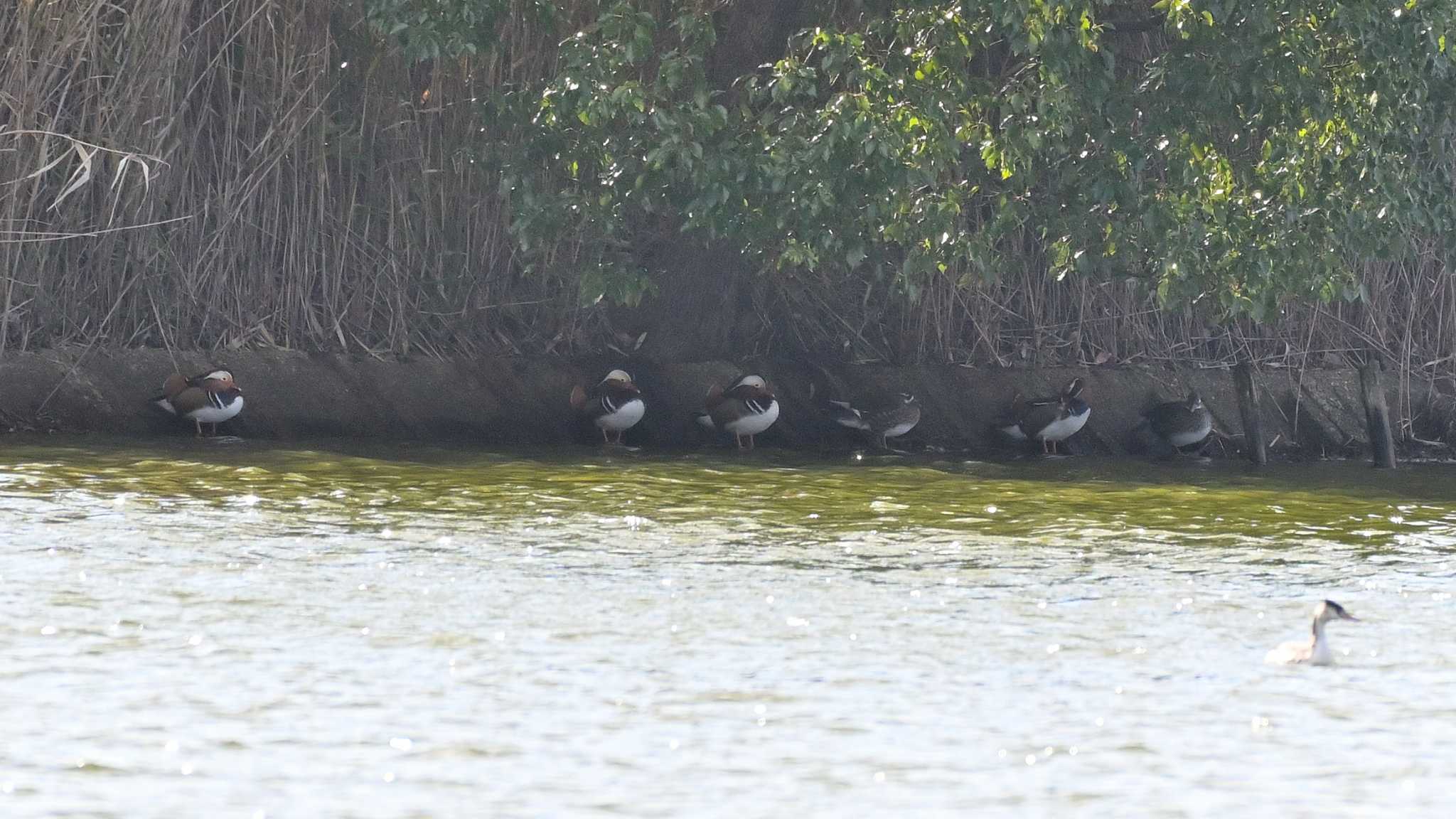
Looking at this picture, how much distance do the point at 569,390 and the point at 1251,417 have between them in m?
4.35

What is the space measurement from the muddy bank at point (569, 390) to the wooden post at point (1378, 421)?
62 cm

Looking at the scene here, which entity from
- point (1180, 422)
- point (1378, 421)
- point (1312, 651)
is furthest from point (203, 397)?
point (1312, 651)

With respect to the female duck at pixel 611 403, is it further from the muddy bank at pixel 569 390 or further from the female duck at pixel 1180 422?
the female duck at pixel 1180 422

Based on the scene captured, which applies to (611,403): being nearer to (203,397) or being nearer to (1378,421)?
(203,397)

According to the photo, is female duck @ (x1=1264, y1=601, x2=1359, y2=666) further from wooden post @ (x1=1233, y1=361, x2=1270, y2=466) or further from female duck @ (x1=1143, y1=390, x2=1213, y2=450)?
wooden post @ (x1=1233, y1=361, x2=1270, y2=466)

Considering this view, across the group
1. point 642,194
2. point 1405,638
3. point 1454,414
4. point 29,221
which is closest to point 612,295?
point 642,194

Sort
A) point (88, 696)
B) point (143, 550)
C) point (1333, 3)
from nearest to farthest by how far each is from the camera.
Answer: point (88, 696) → point (143, 550) → point (1333, 3)

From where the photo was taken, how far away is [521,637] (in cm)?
652

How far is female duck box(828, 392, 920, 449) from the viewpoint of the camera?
12.8 meters

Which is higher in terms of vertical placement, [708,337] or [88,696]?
[708,337]

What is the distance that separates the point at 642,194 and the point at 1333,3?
157 inches

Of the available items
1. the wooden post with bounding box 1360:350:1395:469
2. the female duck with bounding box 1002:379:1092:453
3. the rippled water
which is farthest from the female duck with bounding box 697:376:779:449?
the wooden post with bounding box 1360:350:1395:469

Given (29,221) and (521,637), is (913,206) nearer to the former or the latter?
(29,221)

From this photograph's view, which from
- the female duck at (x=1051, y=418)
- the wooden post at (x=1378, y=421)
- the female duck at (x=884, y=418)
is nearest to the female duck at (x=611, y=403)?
the female duck at (x=884, y=418)
